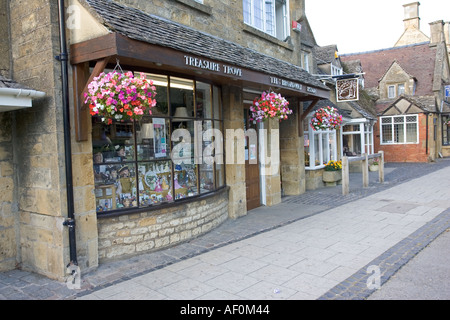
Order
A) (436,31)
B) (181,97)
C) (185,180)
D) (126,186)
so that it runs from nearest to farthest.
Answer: (126,186)
(181,97)
(185,180)
(436,31)

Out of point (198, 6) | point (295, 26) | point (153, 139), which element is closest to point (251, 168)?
point (153, 139)

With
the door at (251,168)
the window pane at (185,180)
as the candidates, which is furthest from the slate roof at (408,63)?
the window pane at (185,180)

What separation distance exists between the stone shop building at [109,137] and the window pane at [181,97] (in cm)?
2

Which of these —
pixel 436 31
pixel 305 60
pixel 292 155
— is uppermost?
pixel 436 31

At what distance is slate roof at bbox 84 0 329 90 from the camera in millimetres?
4656

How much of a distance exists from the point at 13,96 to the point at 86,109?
0.86 metres

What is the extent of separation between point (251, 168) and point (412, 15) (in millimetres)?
34122

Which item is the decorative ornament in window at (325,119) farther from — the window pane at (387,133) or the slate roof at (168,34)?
the window pane at (387,133)

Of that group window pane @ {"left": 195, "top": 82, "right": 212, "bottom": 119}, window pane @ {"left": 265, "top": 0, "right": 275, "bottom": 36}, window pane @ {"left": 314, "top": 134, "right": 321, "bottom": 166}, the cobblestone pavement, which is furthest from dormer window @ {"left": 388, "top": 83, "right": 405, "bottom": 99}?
window pane @ {"left": 195, "top": 82, "right": 212, "bottom": 119}

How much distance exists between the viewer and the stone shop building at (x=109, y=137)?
468cm

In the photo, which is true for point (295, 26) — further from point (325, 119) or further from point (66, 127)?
point (66, 127)

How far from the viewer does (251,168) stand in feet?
30.3

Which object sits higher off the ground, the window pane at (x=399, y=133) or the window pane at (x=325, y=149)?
the window pane at (x=399, y=133)

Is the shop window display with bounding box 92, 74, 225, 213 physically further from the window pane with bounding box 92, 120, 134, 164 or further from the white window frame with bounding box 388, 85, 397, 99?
the white window frame with bounding box 388, 85, 397, 99
